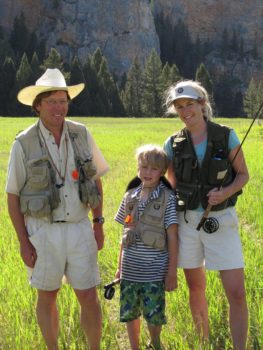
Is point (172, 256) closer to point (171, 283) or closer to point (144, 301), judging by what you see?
point (171, 283)

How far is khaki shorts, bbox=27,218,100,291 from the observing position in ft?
12.5

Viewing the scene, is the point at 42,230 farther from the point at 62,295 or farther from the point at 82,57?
the point at 82,57

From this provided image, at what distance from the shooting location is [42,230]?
3.81 m

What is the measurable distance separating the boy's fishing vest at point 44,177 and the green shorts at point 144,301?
70cm

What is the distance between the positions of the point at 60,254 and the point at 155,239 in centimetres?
72

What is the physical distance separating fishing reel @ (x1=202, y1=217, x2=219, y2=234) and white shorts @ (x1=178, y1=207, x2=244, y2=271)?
0.03m

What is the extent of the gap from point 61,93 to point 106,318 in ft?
6.56

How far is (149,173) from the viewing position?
12.9ft

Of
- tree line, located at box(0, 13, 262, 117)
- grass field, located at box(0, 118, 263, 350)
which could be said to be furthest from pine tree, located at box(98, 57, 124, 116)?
grass field, located at box(0, 118, 263, 350)

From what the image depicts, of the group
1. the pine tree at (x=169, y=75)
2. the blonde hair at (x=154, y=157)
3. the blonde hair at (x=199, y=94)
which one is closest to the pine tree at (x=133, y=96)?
the pine tree at (x=169, y=75)

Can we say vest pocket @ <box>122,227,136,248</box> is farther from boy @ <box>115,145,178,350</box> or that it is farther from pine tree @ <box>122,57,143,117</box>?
pine tree @ <box>122,57,143,117</box>

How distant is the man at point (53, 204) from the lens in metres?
3.77

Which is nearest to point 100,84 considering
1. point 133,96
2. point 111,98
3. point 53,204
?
point 111,98

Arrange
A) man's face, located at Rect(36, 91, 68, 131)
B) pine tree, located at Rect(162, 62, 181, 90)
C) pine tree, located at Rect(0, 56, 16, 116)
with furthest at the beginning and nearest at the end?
pine tree, located at Rect(162, 62, 181, 90), pine tree, located at Rect(0, 56, 16, 116), man's face, located at Rect(36, 91, 68, 131)
